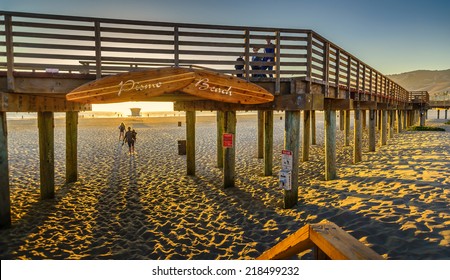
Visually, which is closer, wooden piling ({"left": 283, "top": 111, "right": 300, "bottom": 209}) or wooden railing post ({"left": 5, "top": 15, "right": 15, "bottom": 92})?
wooden railing post ({"left": 5, "top": 15, "right": 15, "bottom": 92})

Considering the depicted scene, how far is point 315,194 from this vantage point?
8.43m

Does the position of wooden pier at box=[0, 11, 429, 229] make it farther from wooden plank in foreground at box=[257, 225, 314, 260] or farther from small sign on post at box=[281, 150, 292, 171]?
wooden plank in foreground at box=[257, 225, 314, 260]

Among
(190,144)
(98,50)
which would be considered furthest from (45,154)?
(190,144)

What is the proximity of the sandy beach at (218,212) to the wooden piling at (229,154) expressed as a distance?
42 cm

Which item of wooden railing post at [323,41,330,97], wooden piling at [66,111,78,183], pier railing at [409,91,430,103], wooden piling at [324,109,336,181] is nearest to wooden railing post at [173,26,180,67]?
wooden railing post at [323,41,330,97]

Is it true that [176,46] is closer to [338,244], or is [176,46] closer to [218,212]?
[218,212]

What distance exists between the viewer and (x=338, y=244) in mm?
1742

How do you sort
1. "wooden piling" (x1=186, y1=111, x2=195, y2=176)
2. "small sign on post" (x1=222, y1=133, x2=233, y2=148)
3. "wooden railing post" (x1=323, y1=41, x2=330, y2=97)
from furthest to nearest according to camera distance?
"wooden piling" (x1=186, y1=111, x2=195, y2=176) < "small sign on post" (x1=222, y1=133, x2=233, y2=148) < "wooden railing post" (x1=323, y1=41, x2=330, y2=97)

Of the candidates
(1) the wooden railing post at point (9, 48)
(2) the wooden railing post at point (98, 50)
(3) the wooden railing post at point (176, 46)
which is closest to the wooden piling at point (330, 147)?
(3) the wooden railing post at point (176, 46)

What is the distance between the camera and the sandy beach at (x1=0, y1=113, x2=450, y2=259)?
5.70 metres

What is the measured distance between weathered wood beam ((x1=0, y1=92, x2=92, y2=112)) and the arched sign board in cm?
158

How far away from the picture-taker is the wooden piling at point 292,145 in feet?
25.2

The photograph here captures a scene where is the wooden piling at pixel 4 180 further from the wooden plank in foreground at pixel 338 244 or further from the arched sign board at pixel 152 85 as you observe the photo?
the wooden plank in foreground at pixel 338 244
